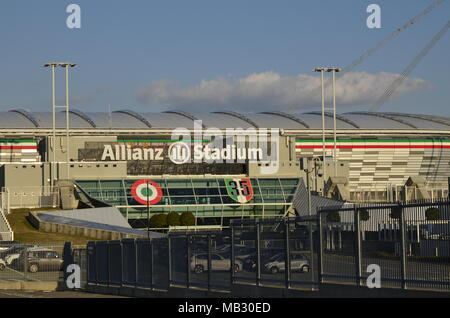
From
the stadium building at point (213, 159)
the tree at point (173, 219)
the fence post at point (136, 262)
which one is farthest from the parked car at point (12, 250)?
the tree at point (173, 219)

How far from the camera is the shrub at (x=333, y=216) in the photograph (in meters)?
27.4

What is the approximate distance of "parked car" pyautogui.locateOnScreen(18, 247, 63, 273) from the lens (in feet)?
159

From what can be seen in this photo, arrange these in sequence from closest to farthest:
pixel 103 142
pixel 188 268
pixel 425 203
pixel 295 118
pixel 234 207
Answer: pixel 425 203 < pixel 188 268 < pixel 234 207 < pixel 103 142 < pixel 295 118

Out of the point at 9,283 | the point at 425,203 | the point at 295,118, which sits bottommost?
the point at 9,283

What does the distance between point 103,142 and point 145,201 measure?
2223 centimetres

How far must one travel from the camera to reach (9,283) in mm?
46031

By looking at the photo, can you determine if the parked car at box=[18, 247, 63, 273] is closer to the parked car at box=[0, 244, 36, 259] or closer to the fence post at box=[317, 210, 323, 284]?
the parked car at box=[0, 244, 36, 259]

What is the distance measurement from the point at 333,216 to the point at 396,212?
340 cm

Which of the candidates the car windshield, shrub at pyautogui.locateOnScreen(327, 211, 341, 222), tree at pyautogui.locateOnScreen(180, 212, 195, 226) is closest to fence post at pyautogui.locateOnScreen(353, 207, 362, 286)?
shrub at pyautogui.locateOnScreen(327, 211, 341, 222)

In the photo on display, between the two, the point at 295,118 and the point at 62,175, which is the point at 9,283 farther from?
the point at 295,118

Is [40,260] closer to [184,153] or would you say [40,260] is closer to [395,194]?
[395,194]

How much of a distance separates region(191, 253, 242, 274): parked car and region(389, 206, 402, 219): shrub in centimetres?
885

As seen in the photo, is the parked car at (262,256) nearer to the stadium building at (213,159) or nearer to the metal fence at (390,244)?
the metal fence at (390,244)

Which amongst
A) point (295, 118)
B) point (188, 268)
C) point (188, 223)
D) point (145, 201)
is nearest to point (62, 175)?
point (145, 201)
